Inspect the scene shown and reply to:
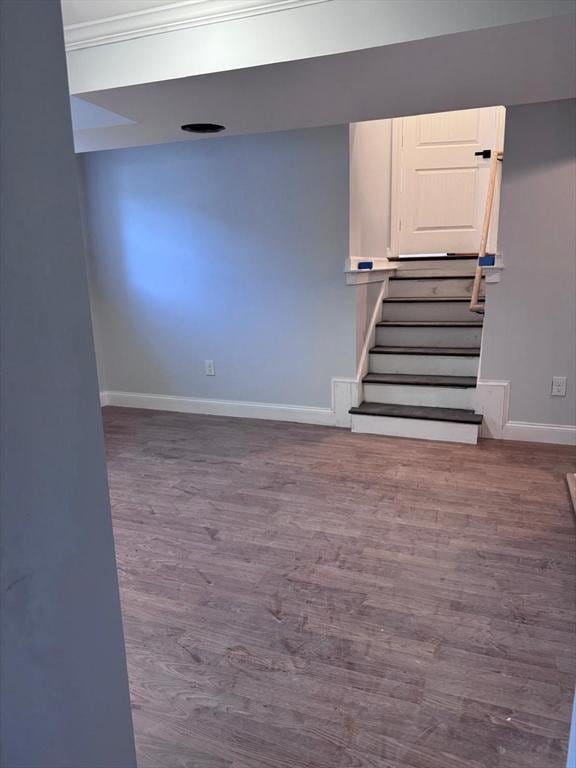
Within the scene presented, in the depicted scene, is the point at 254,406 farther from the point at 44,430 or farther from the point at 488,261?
the point at 44,430

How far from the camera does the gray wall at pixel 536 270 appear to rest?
9.72 ft

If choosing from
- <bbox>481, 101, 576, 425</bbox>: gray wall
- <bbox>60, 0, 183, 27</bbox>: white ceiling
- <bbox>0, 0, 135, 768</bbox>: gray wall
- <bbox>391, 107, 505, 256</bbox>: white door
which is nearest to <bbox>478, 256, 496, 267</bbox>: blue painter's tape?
<bbox>481, 101, 576, 425</bbox>: gray wall

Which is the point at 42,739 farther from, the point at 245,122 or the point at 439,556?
the point at 245,122

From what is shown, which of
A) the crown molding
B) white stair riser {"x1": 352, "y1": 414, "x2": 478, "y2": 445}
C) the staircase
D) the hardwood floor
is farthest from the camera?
the staircase

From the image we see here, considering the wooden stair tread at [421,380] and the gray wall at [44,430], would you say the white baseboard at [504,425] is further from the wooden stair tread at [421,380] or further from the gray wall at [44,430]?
the gray wall at [44,430]

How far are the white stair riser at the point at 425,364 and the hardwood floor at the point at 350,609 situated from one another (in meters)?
0.79

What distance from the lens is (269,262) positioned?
375cm

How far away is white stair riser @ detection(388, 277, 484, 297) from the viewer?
425 cm

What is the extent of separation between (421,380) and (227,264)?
1711 mm

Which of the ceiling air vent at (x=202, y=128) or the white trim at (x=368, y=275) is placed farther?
the white trim at (x=368, y=275)

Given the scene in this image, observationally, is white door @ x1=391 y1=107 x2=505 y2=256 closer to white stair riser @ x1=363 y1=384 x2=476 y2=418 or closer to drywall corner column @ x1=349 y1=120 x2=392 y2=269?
drywall corner column @ x1=349 y1=120 x2=392 y2=269

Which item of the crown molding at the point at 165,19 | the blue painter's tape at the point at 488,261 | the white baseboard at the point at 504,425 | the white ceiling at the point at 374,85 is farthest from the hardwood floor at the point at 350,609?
the crown molding at the point at 165,19

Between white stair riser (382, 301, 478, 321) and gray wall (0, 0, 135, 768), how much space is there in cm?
378

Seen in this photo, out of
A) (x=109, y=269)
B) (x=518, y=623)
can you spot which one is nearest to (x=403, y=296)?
(x=109, y=269)
